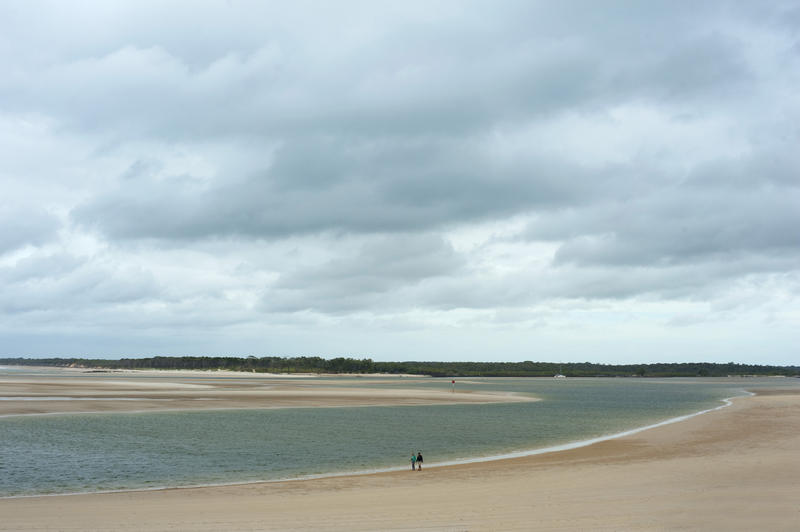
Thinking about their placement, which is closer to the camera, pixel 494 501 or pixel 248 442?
pixel 494 501

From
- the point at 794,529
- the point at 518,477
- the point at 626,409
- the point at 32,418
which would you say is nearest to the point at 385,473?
the point at 518,477

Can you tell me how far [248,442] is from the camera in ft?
122

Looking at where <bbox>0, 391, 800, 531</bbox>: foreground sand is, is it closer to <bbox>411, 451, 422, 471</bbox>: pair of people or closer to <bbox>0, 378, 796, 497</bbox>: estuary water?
<bbox>411, 451, 422, 471</bbox>: pair of people

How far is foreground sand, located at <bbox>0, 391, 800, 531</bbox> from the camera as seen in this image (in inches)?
662

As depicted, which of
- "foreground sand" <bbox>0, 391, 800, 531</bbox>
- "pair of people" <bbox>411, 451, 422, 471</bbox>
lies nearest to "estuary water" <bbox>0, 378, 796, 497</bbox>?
"pair of people" <bbox>411, 451, 422, 471</bbox>

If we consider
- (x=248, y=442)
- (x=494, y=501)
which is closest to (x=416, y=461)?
(x=494, y=501)

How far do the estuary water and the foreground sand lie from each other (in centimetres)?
352

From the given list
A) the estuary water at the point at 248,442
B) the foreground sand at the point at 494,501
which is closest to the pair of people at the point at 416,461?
the foreground sand at the point at 494,501

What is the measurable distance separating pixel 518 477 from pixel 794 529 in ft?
37.9

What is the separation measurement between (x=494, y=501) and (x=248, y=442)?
21.7 metres

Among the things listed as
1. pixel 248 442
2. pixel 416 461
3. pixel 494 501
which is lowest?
pixel 248 442

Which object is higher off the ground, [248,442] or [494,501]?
[494,501]

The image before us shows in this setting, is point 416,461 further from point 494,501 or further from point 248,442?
point 248,442

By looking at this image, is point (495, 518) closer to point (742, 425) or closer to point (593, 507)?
point (593, 507)
